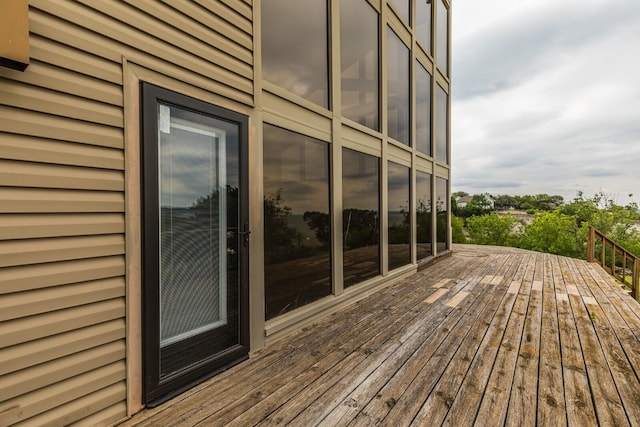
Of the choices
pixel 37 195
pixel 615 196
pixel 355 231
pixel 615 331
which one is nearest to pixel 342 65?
pixel 355 231

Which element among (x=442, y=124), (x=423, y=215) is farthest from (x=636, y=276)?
(x=442, y=124)

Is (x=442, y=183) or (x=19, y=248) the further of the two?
(x=442, y=183)

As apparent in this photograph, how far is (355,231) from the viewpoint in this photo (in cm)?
389

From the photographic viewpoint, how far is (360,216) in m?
4.00

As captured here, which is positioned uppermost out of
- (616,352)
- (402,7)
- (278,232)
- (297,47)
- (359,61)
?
(402,7)

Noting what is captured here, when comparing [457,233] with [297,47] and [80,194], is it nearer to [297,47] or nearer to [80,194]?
[297,47]

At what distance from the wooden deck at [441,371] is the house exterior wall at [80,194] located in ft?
1.46

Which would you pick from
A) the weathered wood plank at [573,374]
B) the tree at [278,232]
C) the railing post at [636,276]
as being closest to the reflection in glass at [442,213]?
the railing post at [636,276]

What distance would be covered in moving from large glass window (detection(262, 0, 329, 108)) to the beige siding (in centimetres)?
105

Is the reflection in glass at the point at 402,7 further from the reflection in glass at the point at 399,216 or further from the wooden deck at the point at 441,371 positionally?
the wooden deck at the point at 441,371

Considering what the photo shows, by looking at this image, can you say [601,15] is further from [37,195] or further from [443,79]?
[37,195]

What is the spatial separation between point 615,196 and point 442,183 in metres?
12.0

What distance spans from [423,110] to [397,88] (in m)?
1.42

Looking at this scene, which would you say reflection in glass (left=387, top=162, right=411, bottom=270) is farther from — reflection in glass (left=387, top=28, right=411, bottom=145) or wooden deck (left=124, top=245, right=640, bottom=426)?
wooden deck (left=124, top=245, right=640, bottom=426)
